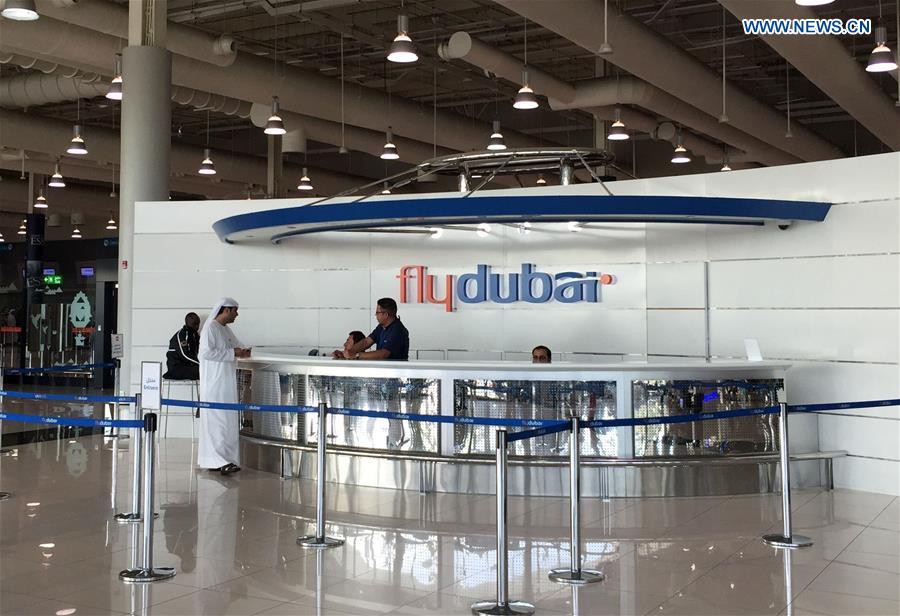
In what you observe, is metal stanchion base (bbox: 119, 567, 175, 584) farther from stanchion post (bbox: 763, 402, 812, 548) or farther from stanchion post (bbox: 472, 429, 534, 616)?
stanchion post (bbox: 763, 402, 812, 548)

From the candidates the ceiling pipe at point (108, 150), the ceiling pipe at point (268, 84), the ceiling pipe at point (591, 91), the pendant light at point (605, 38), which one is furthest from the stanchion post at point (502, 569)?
the ceiling pipe at point (108, 150)

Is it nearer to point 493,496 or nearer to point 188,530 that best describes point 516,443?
point 493,496

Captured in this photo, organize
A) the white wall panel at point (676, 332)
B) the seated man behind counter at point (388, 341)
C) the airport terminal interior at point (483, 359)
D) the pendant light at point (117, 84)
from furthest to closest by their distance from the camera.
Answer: the pendant light at point (117, 84), the white wall panel at point (676, 332), the seated man behind counter at point (388, 341), the airport terminal interior at point (483, 359)

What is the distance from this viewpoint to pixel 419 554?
20.5 feet

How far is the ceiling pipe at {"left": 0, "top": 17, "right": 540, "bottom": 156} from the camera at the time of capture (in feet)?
41.9

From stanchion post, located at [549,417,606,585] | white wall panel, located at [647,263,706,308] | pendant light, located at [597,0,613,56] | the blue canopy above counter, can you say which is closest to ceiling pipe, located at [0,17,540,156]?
pendant light, located at [597,0,613,56]

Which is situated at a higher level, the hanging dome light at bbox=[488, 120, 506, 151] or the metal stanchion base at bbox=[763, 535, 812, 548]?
the hanging dome light at bbox=[488, 120, 506, 151]

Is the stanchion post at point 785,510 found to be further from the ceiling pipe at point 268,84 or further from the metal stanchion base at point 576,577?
the ceiling pipe at point 268,84

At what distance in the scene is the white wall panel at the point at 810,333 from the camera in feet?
28.5

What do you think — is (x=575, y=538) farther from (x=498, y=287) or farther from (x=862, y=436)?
(x=498, y=287)

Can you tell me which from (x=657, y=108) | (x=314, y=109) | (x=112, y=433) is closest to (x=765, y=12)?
(x=657, y=108)

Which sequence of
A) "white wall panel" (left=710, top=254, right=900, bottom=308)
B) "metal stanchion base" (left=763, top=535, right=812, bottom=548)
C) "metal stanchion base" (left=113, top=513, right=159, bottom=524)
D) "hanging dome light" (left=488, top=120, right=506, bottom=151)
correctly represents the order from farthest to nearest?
"hanging dome light" (left=488, top=120, right=506, bottom=151)
"white wall panel" (left=710, top=254, right=900, bottom=308)
"metal stanchion base" (left=113, top=513, right=159, bottom=524)
"metal stanchion base" (left=763, top=535, right=812, bottom=548)

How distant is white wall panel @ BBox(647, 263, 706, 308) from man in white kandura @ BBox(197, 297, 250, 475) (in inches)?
169

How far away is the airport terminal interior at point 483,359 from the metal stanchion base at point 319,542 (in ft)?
0.15
